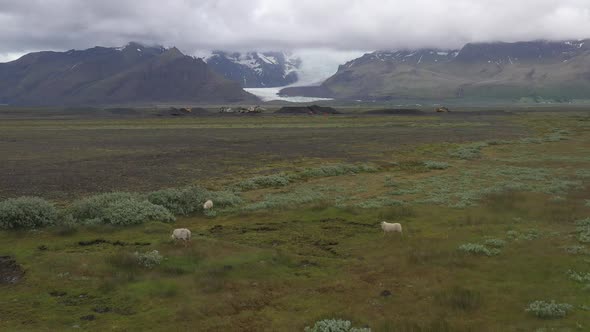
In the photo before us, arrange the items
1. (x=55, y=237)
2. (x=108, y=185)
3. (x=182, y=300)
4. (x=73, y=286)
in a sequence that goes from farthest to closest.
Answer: (x=108, y=185)
(x=55, y=237)
(x=73, y=286)
(x=182, y=300)

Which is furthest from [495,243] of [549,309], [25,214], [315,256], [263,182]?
[25,214]

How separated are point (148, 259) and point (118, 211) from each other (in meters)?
7.54

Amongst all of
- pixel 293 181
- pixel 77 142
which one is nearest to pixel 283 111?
pixel 77 142

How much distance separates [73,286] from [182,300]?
4001mm

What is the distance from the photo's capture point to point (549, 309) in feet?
41.5

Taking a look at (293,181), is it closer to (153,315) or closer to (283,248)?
(283,248)

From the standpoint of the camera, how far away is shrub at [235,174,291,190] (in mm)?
35375

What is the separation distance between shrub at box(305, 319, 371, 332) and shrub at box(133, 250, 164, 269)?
23.9 ft

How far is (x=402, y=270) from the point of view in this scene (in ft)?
55.7

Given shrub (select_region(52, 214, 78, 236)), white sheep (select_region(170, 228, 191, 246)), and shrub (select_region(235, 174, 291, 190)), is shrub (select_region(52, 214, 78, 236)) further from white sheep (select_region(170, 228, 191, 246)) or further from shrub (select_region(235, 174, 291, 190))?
shrub (select_region(235, 174, 291, 190))

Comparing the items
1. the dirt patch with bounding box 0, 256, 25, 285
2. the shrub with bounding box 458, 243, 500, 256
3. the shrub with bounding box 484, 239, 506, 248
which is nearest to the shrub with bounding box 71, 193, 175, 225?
the dirt patch with bounding box 0, 256, 25, 285

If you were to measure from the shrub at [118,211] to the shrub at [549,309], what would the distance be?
694 inches

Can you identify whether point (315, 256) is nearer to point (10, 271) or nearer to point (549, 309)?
point (549, 309)

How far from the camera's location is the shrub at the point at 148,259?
1723 centimetres
